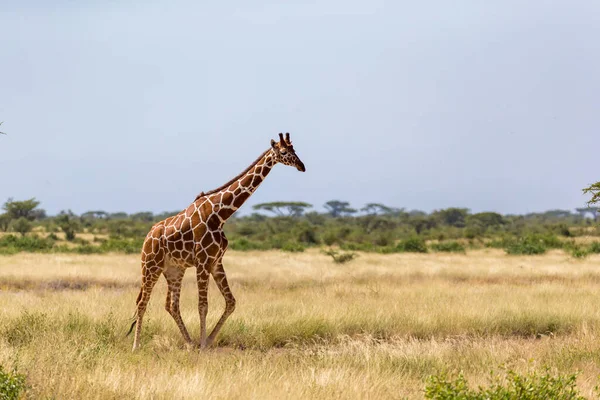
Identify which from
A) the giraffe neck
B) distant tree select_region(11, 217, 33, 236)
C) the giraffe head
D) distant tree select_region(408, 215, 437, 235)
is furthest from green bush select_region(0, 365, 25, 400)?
distant tree select_region(408, 215, 437, 235)

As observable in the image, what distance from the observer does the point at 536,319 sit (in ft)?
43.7

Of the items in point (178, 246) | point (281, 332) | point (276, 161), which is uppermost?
point (276, 161)

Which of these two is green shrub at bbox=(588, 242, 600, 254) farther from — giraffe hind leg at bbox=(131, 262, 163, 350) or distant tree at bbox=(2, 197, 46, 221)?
distant tree at bbox=(2, 197, 46, 221)

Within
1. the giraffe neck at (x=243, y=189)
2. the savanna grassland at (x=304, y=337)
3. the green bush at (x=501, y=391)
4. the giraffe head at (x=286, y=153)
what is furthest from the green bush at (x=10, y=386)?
the giraffe head at (x=286, y=153)

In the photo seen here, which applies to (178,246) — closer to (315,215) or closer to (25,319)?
(25,319)

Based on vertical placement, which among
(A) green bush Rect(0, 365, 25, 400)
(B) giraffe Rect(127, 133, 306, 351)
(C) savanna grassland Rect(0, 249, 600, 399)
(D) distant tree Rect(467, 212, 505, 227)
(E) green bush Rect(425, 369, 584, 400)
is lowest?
(C) savanna grassland Rect(0, 249, 600, 399)

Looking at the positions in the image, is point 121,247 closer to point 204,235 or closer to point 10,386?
point 204,235

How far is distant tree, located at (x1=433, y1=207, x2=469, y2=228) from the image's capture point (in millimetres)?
90375

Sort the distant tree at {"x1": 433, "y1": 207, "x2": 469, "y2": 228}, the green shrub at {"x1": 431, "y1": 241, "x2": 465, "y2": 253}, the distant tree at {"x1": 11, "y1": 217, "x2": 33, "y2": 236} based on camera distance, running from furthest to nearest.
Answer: the distant tree at {"x1": 433, "y1": 207, "x2": 469, "y2": 228} → the distant tree at {"x1": 11, "y1": 217, "x2": 33, "y2": 236} → the green shrub at {"x1": 431, "y1": 241, "x2": 465, "y2": 253}

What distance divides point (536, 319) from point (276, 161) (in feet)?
22.1

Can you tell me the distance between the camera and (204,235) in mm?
9508

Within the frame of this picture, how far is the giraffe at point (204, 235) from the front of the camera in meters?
9.50

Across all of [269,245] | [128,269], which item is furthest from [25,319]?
[269,245]

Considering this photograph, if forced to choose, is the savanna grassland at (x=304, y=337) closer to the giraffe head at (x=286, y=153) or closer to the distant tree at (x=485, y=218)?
the giraffe head at (x=286, y=153)
